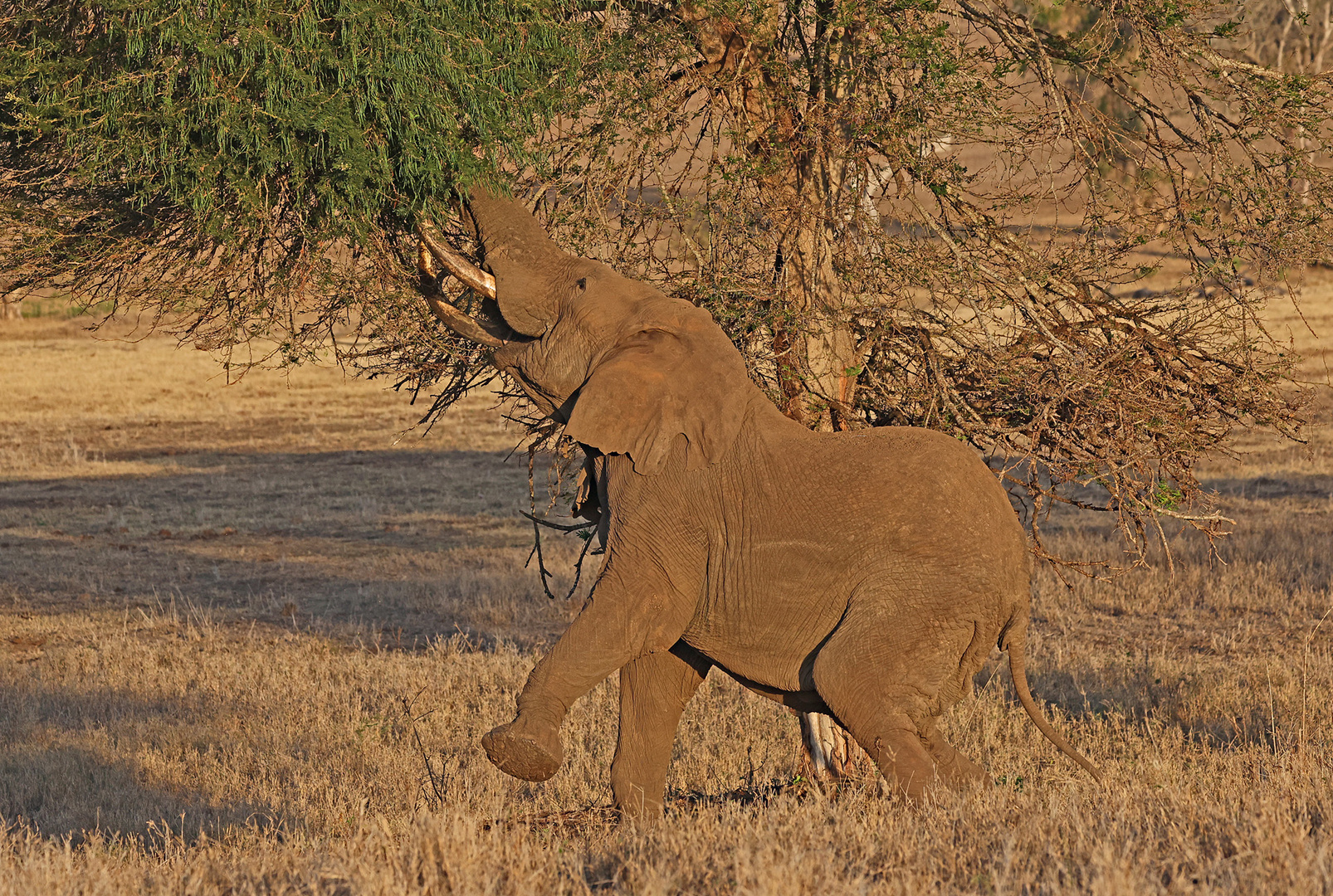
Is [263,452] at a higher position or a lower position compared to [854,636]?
lower

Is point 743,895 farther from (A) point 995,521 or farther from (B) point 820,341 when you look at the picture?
(B) point 820,341

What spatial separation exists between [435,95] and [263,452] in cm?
2220

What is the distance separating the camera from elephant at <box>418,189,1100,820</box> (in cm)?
604

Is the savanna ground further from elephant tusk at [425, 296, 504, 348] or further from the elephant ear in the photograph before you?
elephant tusk at [425, 296, 504, 348]

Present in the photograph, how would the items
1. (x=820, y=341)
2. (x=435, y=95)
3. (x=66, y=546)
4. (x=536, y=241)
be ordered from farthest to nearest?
(x=66, y=546)
(x=820, y=341)
(x=536, y=241)
(x=435, y=95)

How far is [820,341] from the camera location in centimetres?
782

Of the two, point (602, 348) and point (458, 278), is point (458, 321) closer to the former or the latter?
point (458, 278)

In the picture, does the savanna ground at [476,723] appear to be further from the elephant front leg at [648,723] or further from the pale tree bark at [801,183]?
the pale tree bark at [801,183]

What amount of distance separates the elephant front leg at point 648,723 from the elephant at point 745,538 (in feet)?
0.18

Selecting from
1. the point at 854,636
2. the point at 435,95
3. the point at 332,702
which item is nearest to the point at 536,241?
the point at 435,95

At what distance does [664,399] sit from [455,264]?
1.28m

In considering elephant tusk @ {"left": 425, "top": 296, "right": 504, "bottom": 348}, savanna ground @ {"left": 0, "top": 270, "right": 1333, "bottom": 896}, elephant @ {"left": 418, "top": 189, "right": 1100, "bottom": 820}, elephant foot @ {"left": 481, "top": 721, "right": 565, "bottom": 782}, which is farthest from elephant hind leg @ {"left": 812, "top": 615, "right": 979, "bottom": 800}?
elephant tusk @ {"left": 425, "top": 296, "right": 504, "bottom": 348}

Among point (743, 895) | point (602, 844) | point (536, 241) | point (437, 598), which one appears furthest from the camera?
point (437, 598)

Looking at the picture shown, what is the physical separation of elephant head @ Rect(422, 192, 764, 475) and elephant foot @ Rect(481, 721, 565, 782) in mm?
1343
